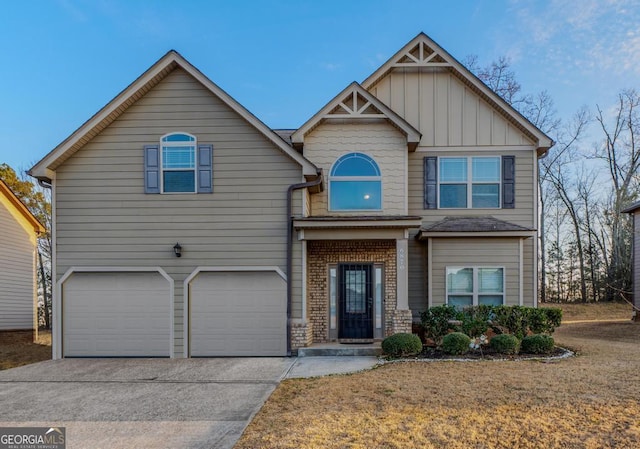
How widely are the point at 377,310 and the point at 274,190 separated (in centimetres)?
413

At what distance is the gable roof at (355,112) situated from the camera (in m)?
10.1

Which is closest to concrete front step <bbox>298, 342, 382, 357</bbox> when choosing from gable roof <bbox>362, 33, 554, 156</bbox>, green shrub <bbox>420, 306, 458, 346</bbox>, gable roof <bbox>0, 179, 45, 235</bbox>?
green shrub <bbox>420, 306, 458, 346</bbox>

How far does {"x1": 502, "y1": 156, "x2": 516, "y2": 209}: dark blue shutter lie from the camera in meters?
11.1

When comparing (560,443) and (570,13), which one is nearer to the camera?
(560,443)

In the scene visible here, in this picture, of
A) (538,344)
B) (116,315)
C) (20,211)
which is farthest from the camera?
(20,211)

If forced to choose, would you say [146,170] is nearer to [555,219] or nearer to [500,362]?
[500,362]

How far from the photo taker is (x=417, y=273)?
36.4 ft

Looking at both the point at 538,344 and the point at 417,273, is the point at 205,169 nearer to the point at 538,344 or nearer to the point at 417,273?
the point at 417,273

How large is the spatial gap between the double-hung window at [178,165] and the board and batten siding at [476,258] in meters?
6.19

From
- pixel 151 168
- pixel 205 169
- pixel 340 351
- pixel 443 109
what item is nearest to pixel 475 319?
pixel 340 351

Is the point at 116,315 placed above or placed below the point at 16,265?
below

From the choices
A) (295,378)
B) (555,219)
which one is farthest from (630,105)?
(295,378)

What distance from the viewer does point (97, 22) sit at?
15969 mm

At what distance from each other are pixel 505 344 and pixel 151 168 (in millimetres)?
9118
